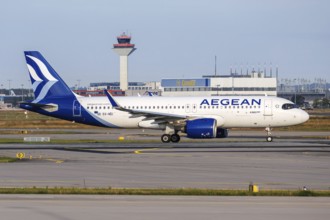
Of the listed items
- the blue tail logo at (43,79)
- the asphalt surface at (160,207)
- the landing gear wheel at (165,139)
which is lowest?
the asphalt surface at (160,207)

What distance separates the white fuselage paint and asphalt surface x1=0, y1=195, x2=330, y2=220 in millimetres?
29015

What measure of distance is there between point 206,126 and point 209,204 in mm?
28319

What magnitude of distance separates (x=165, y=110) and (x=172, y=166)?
1945 cm

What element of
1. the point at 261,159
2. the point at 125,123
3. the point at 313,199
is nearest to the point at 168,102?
the point at 125,123

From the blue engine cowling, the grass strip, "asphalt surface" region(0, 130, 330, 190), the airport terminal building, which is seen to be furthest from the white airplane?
the airport terminal building

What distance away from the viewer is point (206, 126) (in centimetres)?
4794

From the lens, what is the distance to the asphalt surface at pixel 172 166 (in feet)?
85.9

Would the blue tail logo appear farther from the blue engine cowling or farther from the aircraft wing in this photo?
the blue engine cowling

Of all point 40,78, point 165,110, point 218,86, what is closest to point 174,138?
point 165,110

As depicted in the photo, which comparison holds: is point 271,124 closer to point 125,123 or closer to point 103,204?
point 125,123

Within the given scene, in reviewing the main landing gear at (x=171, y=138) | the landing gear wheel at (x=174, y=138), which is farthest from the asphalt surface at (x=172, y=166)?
the landing gear wheel at (x=174, y=138)

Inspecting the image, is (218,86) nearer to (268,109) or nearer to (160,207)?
(268,109)

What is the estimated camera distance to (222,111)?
164 ft

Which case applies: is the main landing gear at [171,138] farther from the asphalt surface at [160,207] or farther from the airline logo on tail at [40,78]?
the asphalt surface at [160,207]
